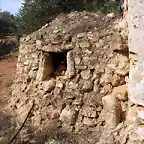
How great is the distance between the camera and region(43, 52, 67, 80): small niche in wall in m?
6.00

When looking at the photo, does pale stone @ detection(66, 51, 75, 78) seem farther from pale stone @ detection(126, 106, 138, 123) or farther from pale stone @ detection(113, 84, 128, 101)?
pale stone @ detection(126, 106, 138, 123)

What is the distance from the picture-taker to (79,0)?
37.2ft

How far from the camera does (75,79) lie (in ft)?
18.1

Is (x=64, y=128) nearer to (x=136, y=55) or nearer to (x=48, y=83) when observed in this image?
(x=48, y=83)

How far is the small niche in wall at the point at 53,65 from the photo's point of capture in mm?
5996

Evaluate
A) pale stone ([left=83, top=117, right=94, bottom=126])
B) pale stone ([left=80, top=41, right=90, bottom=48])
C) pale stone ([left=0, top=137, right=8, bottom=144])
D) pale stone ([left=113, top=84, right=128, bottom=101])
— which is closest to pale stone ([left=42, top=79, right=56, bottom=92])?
pale stone ([left=80, top=41, right=90, bottom=48])

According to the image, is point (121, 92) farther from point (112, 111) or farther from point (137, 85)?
point (137, 85)

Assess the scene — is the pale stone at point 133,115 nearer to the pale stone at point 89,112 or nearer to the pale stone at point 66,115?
the pale stone at point 89,112

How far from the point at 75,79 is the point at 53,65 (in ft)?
2.76

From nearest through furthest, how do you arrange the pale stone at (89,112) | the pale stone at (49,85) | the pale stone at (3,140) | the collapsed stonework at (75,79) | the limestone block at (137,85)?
the limestone block at (137,85), the collapsed stonework at (75,79), the pale stone at (89,112), the pale stone at (3,140), the pale stone at (49,85)

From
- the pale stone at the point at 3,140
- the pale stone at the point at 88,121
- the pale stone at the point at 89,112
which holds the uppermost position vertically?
the pale stone at the point at 89,112

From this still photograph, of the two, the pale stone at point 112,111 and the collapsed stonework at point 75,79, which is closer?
the pale stone at point 112,111

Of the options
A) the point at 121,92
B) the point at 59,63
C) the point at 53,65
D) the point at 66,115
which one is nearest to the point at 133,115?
the point at 121,92

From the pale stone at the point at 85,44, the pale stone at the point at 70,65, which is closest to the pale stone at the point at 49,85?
the pale stone at the point at 70,65
